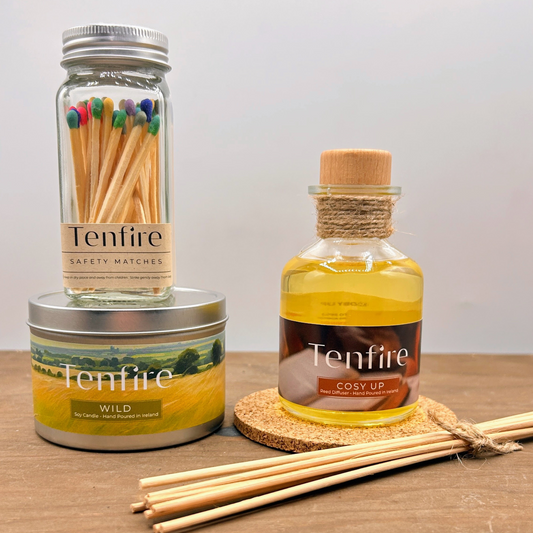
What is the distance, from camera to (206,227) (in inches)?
42.4

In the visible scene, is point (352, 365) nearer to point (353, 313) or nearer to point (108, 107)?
point (353, 313)

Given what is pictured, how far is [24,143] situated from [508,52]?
2.94ft

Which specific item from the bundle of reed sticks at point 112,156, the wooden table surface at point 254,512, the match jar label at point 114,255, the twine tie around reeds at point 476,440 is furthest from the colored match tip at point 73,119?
the twine tie around reeds at point 476,440

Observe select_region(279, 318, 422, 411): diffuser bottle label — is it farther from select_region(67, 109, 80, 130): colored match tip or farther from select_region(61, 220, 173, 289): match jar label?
select_region(67, 109, 80, 130): colored match tip

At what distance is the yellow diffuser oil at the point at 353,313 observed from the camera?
0.58 meters

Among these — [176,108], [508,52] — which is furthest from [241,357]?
[508,52]

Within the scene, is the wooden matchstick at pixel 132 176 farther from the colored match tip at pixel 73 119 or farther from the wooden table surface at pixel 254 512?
the wooden table surface at pixel 254 512

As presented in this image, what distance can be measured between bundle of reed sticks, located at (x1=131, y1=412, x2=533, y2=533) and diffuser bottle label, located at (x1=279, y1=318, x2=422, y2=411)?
0.06 m

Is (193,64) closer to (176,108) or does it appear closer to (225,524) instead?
(176,108)

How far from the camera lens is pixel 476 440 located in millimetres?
539

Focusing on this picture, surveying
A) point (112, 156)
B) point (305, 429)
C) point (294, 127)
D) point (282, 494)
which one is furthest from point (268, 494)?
point (294, 127)

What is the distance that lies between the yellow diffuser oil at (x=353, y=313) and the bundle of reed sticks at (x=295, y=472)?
0.21 ft

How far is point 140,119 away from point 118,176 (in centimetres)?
6

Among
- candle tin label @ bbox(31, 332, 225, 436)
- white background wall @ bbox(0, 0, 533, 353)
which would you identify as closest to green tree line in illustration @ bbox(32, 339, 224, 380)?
candle tin label @ bbox(31, 332, 225, 436)
